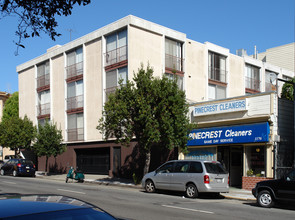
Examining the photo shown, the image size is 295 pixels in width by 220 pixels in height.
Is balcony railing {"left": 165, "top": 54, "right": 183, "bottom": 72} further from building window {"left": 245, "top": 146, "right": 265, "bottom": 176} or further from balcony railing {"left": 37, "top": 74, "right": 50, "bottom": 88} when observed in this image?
balcony railing {"left": 37, "top": 74, "right": 50, "bottom": 88}

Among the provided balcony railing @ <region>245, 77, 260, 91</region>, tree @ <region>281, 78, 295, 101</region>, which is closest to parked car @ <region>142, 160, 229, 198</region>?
tree @ <region>281, 78, 295, 101</region>

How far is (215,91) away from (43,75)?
17903 millimetres

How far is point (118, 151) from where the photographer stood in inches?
1166

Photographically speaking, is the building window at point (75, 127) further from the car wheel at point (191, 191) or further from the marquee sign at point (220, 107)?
the car wheel at point (191, 191)

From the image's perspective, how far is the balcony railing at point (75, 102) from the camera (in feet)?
110

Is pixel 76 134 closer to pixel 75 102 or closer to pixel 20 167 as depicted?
pixel 75 102

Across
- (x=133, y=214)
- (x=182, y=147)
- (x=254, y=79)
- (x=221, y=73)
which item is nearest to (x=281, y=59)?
(x=254, y=79)

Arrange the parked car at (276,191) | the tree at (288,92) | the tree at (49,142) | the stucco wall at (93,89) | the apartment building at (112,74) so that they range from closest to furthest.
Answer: the parked car at (276,191) < the tree at (288,92) < the apartment building at (112,74) < the stucco wall at (93,89) < the tree at (49,142)

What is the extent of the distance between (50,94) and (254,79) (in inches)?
807

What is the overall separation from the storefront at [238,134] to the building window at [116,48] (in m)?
7.76

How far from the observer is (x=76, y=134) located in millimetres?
33812

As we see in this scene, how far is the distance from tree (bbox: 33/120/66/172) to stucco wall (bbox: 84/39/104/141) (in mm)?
2958

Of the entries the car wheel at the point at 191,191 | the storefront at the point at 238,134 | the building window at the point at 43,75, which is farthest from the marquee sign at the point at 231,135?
the building window at the point at 43,75

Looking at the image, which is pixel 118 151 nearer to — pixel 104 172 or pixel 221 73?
pixel 104 172
